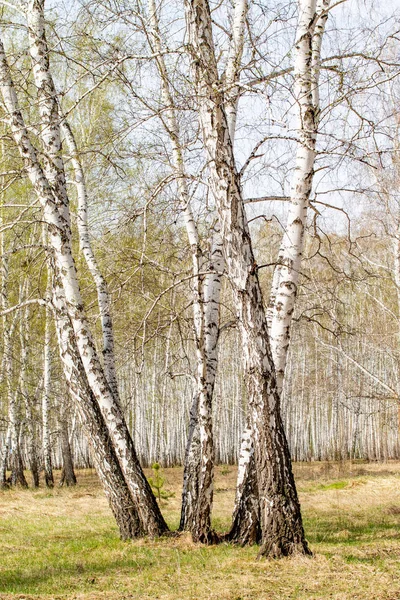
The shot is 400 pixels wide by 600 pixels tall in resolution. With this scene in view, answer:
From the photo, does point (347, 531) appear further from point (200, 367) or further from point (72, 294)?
point (72, 294)

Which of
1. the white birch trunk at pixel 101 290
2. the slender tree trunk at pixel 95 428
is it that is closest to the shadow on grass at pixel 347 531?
the slender tree trunk at pixel 95 428

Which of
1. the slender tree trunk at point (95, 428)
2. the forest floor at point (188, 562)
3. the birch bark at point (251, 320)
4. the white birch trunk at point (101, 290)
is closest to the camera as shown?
the forest floor at point (188, 562)

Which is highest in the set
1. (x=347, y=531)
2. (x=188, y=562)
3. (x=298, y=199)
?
(x=298, y=199)

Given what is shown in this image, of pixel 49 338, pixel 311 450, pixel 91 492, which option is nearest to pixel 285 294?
pixel 91 492

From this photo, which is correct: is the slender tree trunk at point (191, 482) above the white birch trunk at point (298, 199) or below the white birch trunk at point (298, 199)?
below

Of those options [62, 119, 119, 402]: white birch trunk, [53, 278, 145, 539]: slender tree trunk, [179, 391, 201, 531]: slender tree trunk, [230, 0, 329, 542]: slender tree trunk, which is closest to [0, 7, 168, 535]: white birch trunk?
[53, 278, 145, 539]: slender tree trunk

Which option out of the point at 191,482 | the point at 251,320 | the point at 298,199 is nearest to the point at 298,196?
the point at 298,199

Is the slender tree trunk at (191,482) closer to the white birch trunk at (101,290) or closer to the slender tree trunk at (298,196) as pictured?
the slender tree trunk at (298,196)

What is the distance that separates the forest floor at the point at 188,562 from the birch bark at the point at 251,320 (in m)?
0.33

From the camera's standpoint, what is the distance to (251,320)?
18.3 ft

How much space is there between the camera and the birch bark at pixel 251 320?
18.1ft

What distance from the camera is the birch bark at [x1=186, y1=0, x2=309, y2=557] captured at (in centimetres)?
552

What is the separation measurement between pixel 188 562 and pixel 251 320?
2276 mm

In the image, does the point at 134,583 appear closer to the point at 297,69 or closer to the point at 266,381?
the point at 266,381
